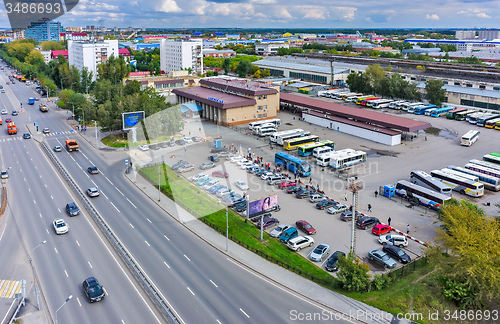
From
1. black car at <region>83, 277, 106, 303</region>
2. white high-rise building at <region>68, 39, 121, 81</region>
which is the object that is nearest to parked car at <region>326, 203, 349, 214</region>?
black car at <region>83, 277, 106, 303</region>

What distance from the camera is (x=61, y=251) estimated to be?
26844mm

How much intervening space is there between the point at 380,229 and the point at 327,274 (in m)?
7.39

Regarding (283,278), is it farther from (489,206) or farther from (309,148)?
(309,148)

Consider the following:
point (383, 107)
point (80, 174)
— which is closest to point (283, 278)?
point (80, 174)

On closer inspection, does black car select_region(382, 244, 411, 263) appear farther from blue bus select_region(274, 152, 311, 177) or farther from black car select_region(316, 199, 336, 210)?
blue bus select_region(274, 152, 311, 177)

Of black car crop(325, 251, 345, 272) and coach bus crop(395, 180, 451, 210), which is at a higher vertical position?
coach bus crop(395, 180, 451, 210)

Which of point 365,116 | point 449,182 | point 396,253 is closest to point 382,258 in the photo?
point 396,253

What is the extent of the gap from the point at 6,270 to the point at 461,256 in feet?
91.6

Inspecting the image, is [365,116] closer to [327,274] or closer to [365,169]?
[365,169]

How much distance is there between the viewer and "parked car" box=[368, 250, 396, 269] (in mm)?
25180

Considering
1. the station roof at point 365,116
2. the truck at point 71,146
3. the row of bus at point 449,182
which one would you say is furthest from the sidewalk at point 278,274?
the station roof at point 365,116

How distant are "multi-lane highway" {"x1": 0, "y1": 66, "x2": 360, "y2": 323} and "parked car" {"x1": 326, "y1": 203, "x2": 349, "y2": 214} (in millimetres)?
11309

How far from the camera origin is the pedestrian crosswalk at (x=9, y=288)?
22069mm

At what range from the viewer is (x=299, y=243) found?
2759cm
